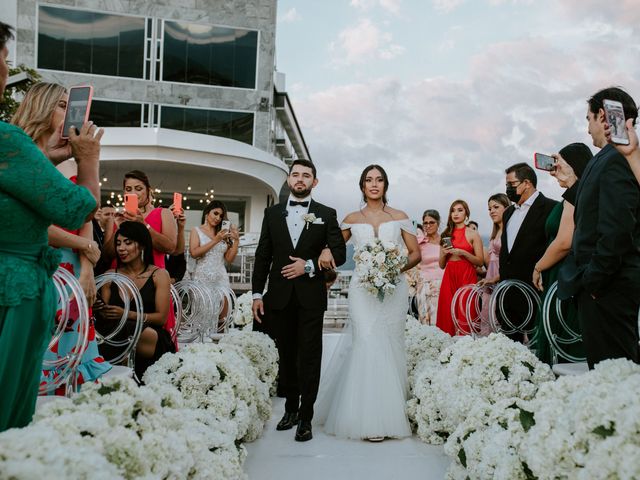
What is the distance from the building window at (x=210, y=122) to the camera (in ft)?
98.1

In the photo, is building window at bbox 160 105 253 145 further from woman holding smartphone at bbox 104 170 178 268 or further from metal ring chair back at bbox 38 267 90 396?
metal ring chair back at bbox 38 267 90 396

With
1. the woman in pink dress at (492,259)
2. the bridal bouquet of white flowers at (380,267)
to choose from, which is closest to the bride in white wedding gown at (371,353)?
the bridal bouquet of white flowers at (380,267)

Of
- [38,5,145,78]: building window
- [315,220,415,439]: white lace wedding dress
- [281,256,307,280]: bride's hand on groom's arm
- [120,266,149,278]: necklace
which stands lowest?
[315,220,415,439]: white lace wedding dress

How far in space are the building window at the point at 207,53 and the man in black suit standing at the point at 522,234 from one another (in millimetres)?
26219

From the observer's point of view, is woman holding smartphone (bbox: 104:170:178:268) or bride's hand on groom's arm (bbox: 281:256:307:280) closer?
bride's hand on groom's arm (bbox: 281:256:307:280)

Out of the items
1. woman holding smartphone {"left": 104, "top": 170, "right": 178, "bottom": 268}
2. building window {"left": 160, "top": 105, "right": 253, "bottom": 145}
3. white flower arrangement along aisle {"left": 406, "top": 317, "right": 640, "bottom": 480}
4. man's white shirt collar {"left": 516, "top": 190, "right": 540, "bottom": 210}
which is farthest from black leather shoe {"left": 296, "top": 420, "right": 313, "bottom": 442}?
building window {"left": 160, "top": 105, "right": 253, "bottom": 145}

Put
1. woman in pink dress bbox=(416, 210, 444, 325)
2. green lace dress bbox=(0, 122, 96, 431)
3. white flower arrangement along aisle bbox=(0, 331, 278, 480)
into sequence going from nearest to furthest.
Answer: white flower arrangement along aisle bbox=(0, 331, 278, 480)
green lace dress bbox=(0, 122, 96, 431)
woman in pink dress bbox=(416, 210, 444, 325)

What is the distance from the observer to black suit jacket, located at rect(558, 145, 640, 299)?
318 centimetres

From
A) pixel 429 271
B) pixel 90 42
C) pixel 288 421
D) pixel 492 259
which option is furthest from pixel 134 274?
pixel 90 42

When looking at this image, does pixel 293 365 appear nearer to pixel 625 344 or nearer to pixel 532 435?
pixel 625 344

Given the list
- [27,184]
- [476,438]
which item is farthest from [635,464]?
[27,184]

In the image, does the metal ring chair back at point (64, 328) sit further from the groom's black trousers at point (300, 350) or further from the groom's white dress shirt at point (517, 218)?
the groom's white dress shirt at point (517, 218)

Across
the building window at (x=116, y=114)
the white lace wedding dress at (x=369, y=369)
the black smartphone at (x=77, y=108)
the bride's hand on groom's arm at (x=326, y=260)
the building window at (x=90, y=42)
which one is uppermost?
the building window at (x=90, y=42)

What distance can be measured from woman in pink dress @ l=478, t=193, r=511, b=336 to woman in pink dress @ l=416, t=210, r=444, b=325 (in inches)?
80.3
